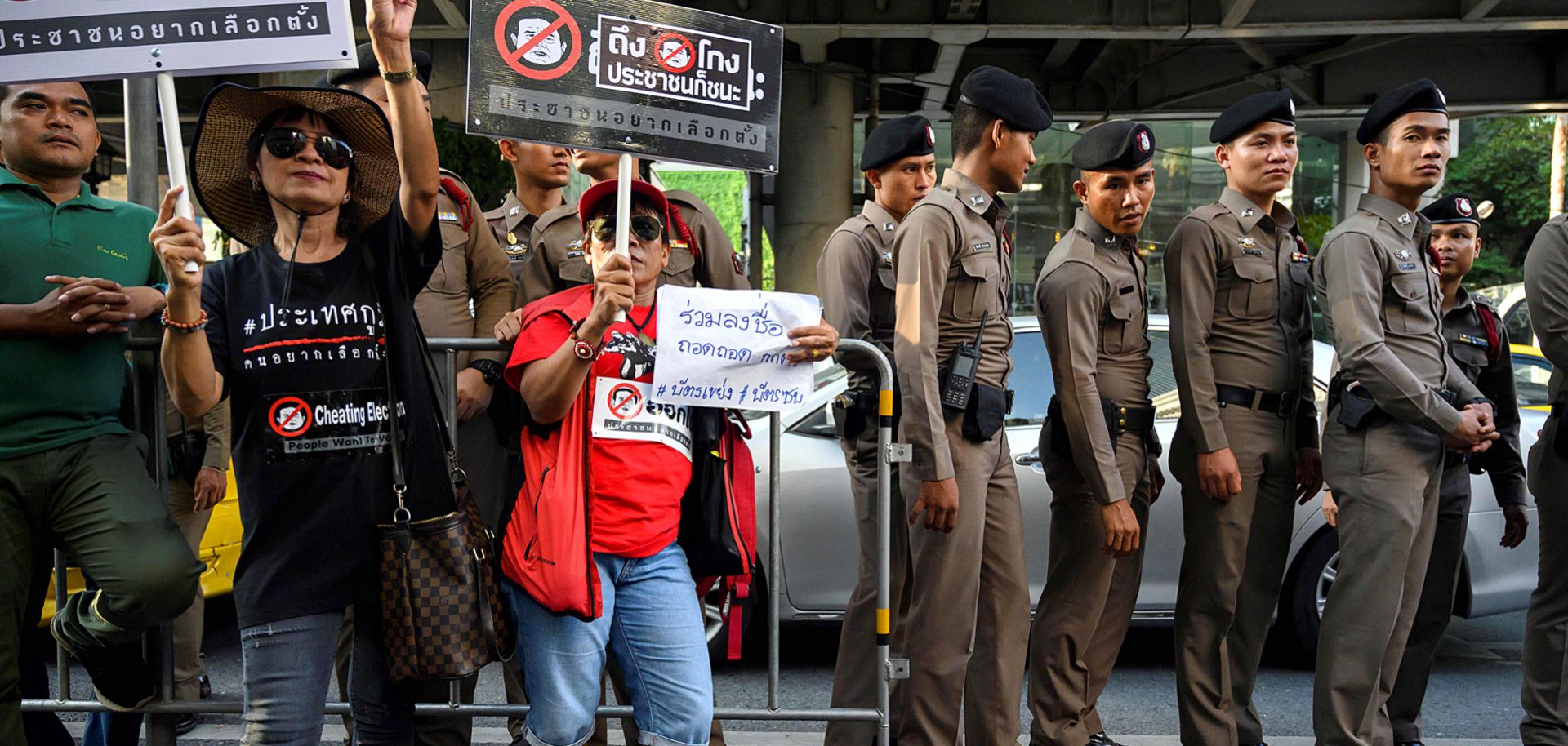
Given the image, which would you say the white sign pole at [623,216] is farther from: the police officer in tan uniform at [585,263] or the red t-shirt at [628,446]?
the police officer in tan uniform at [585,263]

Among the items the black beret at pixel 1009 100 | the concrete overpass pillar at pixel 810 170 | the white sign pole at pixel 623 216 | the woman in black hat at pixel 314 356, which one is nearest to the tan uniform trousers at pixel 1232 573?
the black beret at pixel 1009 100

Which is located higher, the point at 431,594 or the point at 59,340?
the point at 59,340

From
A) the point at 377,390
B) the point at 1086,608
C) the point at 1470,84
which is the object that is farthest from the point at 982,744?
the point at 1470,84

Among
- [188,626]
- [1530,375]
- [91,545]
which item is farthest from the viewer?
[1530,375]

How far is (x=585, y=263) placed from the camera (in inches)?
153

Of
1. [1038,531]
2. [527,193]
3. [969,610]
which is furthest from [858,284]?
[1038,531]

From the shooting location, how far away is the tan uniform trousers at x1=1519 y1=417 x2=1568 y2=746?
4504mm

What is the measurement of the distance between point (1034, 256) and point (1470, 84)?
11794 millimetres

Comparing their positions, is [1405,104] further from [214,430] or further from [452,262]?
[214,430]

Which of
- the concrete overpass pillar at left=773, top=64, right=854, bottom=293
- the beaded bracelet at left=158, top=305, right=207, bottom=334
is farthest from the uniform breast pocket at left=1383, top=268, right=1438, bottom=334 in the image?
the concrete overpass pillar at left=773, top=64, right=854, bottom=293

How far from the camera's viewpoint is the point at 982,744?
407cm

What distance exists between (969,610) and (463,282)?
1.97m

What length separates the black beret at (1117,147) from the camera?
455 cm

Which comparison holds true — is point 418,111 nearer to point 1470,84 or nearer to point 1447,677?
point 1447,677
